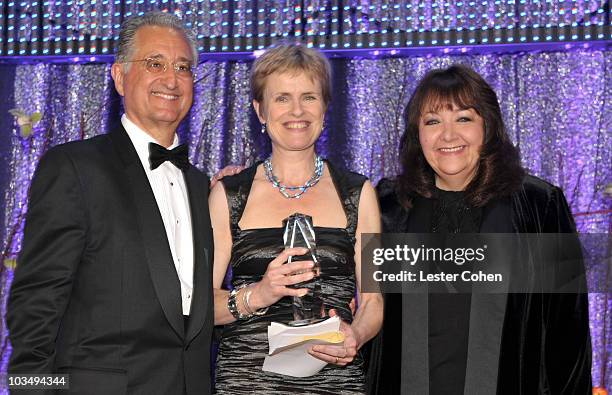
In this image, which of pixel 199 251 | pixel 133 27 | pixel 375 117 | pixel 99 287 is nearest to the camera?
pixel 99 287

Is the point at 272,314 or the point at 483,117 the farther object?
the point at 483,117

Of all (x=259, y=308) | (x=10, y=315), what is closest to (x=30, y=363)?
(x=10, y=315)

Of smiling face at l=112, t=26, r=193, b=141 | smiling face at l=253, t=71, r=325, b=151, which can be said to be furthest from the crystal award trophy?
smiling face at l=112, t=26, r=193, b=141

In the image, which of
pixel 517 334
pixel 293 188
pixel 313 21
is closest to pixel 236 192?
pixel 293 188

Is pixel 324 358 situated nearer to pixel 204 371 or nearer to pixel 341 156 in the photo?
pixel 204 371

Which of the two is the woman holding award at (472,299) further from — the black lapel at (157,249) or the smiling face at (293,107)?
the black lapel at (157,249)

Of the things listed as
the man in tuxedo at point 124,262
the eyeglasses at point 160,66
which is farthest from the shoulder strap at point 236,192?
the eyeglasses at point 160,66

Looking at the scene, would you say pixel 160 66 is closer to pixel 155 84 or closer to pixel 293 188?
pixel 155 84

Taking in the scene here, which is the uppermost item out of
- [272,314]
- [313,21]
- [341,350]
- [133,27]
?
[313,21]

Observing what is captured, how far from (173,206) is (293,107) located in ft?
1.75

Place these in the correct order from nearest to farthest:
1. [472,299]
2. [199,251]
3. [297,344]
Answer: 1. [297,344]
2. [199,251]
3. [472,299]

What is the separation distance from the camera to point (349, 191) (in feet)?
8.49

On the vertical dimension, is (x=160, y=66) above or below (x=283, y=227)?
above

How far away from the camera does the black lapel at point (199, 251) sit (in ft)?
7.27
